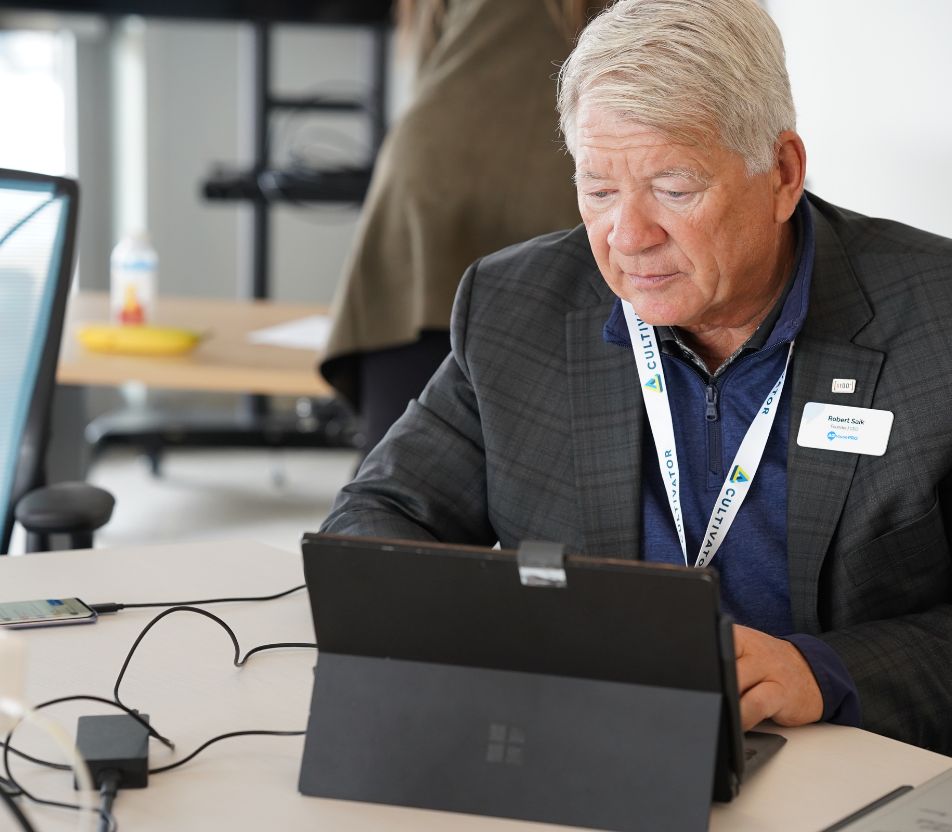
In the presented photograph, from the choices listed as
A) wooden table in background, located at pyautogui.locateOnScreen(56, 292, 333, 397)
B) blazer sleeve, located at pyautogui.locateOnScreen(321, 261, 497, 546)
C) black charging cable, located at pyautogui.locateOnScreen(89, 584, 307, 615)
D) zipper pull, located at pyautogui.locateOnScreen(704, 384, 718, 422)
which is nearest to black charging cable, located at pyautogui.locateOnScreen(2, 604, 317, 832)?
black charging cable, located at pyautogui.locateOnScreen(89, 584, 307, 615)

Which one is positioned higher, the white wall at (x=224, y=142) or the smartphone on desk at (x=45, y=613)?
the white wall at (x=224, y=142)

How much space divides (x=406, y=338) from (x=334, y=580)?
60.0 inches

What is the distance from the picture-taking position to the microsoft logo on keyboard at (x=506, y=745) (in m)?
1.04

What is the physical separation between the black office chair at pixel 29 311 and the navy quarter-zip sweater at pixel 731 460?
994 mm

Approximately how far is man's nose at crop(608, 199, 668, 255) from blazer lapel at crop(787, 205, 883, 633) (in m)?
0.23

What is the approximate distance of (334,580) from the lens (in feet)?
3.47

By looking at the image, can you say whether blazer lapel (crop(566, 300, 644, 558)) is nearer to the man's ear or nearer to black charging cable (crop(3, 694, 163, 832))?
the man's ear

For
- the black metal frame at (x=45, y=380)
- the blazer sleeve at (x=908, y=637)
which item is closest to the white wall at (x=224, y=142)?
the black metal frame at (x=45, y=380)

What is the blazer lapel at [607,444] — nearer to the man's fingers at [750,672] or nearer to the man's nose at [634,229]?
the man's nose at [634,229]

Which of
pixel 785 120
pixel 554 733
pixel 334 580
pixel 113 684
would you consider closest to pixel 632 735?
pixel 554 733

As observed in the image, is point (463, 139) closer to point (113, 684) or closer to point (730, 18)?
point (730, 18)

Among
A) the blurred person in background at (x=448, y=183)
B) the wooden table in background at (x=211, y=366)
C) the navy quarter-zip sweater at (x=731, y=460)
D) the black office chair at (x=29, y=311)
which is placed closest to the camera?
the navy quarter-zip sweater at (x=731, y=460)

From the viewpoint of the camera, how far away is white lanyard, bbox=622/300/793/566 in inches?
59.5

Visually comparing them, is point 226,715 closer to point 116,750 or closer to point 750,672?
point 116,750
